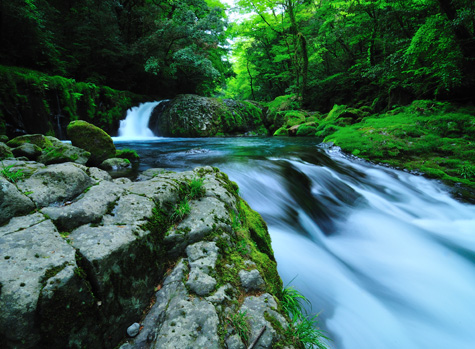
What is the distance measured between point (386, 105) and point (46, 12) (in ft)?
60.8

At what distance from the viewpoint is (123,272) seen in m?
1.51

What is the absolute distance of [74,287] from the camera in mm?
1262

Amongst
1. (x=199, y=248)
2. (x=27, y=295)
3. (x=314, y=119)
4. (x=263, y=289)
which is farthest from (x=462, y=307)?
(x=314, y=119)

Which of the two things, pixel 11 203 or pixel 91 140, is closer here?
pixel 11 203

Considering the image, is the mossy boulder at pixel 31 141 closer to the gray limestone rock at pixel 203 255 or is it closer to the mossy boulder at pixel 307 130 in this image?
the gray limestone rock at pixel 203 255

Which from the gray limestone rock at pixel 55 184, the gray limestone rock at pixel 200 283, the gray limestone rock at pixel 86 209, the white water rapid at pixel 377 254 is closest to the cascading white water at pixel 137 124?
the white water rapid at pixel 377 254

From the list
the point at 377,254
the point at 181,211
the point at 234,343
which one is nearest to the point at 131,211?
the point at 181,211

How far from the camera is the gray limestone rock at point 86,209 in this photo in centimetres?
167

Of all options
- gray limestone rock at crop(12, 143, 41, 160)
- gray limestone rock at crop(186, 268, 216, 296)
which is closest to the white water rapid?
gray limestone rock at crop(186, 268, 216, 296)

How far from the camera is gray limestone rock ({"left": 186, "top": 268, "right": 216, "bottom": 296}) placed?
163 cm

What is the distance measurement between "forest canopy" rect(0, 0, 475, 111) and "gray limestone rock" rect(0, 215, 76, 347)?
9532 millimetres

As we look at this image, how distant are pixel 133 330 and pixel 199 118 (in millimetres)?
14938

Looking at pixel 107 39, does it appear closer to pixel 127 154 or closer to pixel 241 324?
pixel 127 154

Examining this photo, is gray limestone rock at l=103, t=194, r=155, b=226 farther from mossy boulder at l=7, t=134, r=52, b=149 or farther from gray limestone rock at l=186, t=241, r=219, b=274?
mossy boulder at l=7, t=134, r=52, b=149
